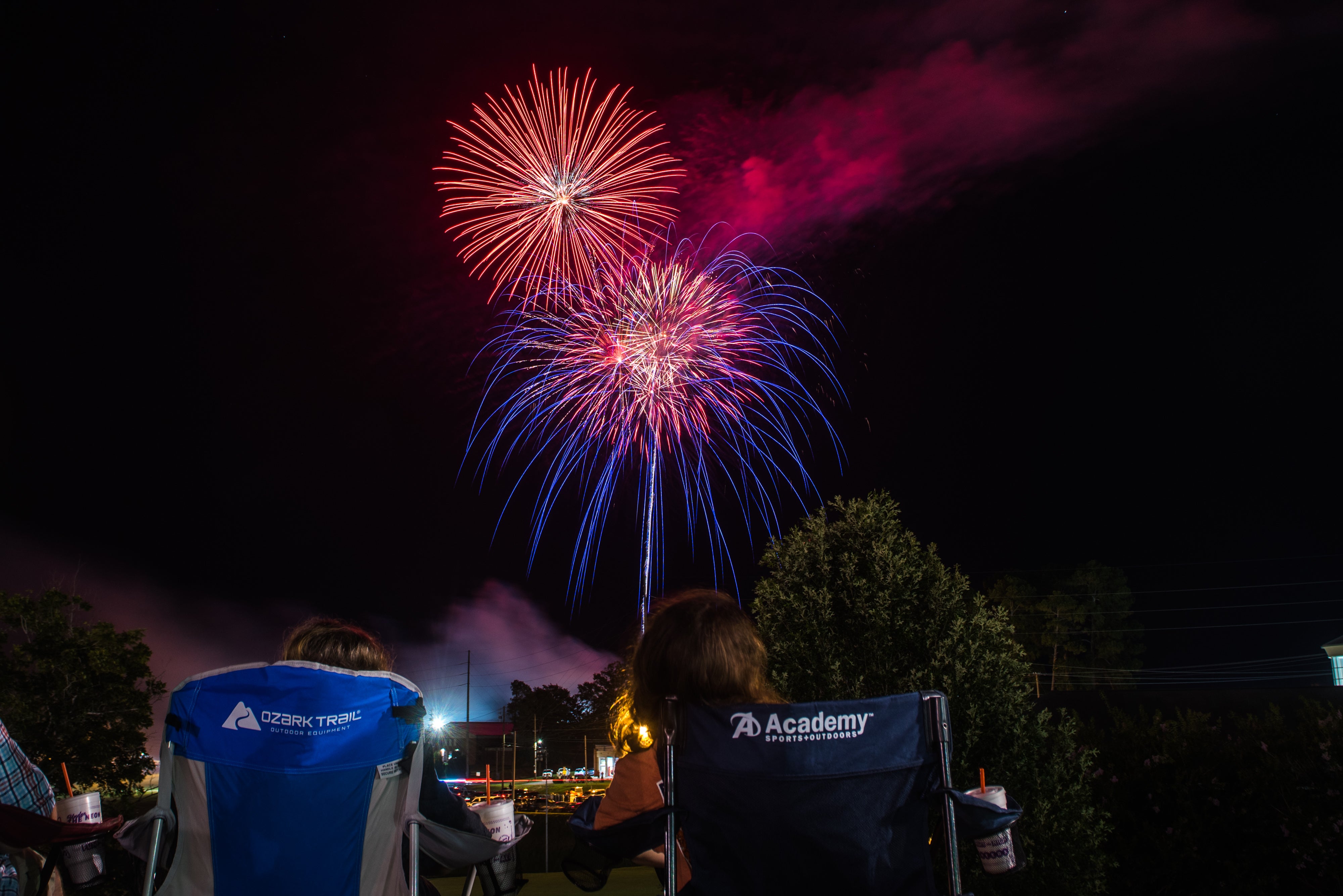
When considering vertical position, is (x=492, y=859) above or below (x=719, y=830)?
below

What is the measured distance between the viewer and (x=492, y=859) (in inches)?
123

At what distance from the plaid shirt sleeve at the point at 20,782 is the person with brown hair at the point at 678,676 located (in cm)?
226

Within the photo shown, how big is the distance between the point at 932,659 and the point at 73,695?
79.9 feet

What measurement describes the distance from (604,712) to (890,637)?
222ft

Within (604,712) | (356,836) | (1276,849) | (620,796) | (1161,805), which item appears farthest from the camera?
(604,712)

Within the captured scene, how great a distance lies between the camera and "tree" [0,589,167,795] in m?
21.2

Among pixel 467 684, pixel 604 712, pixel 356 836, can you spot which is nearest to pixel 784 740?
pixel 356 836

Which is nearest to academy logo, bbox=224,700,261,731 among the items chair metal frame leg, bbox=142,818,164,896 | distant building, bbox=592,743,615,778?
chair metal frame leg, bbox=142,818,164,896

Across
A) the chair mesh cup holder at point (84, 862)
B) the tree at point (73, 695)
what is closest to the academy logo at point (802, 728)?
the chair mesh cup holder at point (84, 862)

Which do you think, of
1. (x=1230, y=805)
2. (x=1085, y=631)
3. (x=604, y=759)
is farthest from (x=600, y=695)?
(x=1230, y=805)

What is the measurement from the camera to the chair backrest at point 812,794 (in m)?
2.36

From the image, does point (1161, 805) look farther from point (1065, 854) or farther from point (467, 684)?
point (467, 684)

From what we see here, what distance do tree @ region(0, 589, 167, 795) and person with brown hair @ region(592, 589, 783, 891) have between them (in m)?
24.3

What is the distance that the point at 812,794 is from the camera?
7.82 feet
